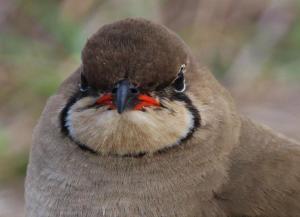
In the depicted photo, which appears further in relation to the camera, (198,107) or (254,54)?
(254,54)

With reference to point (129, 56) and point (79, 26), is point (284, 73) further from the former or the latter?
point (129, 56)

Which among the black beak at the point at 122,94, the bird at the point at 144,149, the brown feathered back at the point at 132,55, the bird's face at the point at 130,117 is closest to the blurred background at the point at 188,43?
the bird at the point at 144,149

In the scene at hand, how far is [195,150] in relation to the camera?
4.62m

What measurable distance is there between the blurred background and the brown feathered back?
92.7 inches

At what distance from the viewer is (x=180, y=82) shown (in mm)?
4641

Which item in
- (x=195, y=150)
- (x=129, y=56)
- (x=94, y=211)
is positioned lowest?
(x=94, y=211)

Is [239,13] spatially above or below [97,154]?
above

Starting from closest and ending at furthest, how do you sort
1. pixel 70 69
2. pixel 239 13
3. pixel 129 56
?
pixel 129 56 < pixel 70 69 < pixel 239 13

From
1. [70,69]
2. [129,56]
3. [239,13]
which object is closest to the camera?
[129,56]

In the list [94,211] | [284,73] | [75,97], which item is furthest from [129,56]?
[284,73]

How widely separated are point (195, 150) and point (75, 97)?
0.63m

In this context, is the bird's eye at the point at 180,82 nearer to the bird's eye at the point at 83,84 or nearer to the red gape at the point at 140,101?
the red gape at the point at 140,101

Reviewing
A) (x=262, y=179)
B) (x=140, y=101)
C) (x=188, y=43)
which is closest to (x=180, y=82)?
(x=140, y=101)

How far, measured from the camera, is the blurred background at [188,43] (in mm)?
7203
